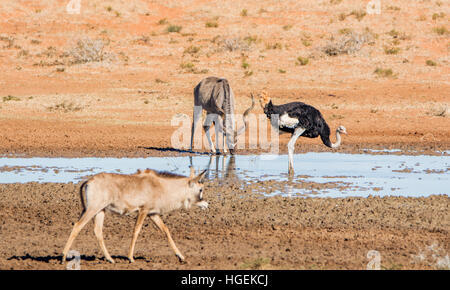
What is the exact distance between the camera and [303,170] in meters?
13.8

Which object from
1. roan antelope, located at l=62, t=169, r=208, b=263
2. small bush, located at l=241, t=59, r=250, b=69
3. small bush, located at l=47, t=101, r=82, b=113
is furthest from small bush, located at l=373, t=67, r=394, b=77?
roan antelope, located at l=62, t=169, r=208, b=263

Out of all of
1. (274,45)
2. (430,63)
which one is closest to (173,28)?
(274,45)

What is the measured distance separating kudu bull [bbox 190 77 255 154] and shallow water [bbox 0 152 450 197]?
1.96ft

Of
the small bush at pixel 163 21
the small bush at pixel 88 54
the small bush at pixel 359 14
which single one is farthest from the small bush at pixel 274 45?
the small bush at pixel 163 21

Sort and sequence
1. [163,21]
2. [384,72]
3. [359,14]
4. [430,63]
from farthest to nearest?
[163,21] → [359,14] → [430,63] → [384,72]

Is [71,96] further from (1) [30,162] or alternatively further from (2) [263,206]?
(2) [263,206]

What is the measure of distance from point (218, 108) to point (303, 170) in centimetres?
358

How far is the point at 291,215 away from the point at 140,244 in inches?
94.4

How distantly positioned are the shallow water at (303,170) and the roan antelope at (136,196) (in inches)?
161

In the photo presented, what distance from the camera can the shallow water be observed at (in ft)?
39.0

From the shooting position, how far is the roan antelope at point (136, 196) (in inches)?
276

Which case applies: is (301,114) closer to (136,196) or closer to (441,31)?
(136,196)

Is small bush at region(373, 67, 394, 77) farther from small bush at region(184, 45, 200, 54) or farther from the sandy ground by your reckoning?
small bush at region(184, 45, 200, 54)

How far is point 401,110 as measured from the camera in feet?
76.1
